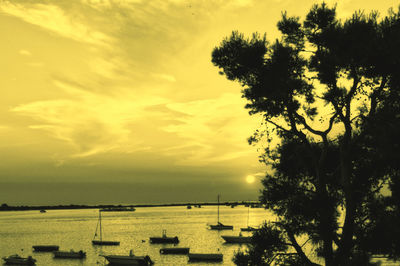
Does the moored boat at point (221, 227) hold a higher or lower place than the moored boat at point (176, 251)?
lower

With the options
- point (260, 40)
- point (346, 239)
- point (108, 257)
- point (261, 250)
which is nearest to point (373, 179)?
point (346, 239)

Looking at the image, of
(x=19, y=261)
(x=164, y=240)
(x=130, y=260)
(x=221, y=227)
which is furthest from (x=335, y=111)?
(x=221, y=227)

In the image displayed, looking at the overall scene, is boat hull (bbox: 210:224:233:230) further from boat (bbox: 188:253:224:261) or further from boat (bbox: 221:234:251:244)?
boat (bbox: 188:253:224:261)

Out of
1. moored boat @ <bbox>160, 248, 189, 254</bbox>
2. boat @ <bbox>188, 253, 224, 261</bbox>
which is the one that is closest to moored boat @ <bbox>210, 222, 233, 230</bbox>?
moored boat @ <bbox>160, 248, 189, 254</bbox>

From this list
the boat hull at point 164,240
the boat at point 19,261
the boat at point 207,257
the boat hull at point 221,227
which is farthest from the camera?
the boat hull at point 221,227

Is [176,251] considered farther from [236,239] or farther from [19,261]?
[19,261]

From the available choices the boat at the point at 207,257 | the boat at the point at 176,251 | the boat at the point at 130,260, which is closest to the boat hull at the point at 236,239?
the boat at the point at 176,251

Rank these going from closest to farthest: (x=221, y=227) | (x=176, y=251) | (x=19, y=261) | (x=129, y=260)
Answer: (x=129, y=260) < (x=19, y=261) < (x=176, y=251) < (x=221, y=227)

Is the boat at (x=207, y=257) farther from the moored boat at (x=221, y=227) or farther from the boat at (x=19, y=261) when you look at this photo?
the moored boat at (x=221, y=227)

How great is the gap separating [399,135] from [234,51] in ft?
23.1

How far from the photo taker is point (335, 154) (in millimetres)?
18641

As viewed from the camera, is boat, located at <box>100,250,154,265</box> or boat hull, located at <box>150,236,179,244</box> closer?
boat, located at <box>100,250,154,265</box>

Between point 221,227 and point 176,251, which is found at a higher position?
point 176,251

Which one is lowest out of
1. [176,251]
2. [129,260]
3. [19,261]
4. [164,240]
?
[164,240]
